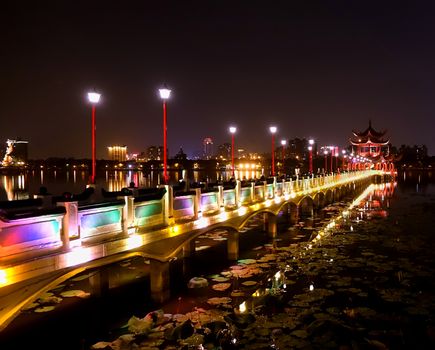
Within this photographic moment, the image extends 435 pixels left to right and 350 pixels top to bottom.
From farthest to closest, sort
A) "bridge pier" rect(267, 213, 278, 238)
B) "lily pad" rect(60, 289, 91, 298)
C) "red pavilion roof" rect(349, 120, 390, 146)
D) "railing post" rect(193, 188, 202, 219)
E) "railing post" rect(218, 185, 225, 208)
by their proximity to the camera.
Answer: "red pavilion roof" rect(349, 120, 390, 146)
"bridge pier" rect(267, 213, 278, 238)
"railing post" rect(218, 185, 225, 208)
"railing post" rect(193, 188, 202, 219)
"lily pad" rect(60, 289, 91, 298)

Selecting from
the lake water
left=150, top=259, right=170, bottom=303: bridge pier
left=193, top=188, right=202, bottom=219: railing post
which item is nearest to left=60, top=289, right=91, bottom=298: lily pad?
left=150, top=259, right=170, bottom=303: bridge pier

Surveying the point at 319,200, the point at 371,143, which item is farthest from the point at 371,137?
the point at 319,200

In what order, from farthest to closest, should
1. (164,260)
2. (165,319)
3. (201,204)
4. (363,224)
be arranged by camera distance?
(363,224) → (201,204) → (164,260) → (165,319)

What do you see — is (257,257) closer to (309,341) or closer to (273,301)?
(273,301)

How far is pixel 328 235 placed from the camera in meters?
24.4

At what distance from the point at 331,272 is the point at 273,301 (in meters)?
4.02

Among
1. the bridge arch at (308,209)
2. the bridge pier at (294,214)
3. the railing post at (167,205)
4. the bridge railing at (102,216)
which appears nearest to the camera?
the bridge railing at (102,216)

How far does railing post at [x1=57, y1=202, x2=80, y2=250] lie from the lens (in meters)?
8.80

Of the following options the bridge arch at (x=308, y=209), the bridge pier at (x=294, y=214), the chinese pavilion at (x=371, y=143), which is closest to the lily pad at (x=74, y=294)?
the bridge pier at (x=294, y=214)

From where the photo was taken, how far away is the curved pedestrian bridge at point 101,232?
775 cm

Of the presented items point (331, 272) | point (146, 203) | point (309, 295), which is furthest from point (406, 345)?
point (146, 203)

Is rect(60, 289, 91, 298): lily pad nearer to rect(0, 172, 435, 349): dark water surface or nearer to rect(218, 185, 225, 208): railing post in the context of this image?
rect(0, 172, 435, 349): dark water surface

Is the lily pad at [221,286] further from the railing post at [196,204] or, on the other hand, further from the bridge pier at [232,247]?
the bridge pier at [232,247]

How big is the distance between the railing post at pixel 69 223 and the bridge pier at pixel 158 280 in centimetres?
421
